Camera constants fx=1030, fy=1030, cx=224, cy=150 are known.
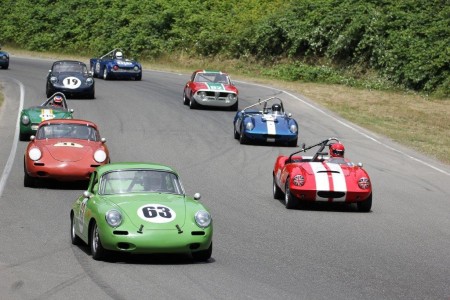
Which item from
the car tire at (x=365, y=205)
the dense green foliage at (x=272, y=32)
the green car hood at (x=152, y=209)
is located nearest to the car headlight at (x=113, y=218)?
the green car hood at (x=152, y=209)

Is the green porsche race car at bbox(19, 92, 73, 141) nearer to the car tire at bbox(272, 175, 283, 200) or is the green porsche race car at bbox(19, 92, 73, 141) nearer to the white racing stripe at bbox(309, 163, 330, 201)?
the car tire at bbox(272, 175, 283, 200)

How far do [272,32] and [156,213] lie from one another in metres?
41.8

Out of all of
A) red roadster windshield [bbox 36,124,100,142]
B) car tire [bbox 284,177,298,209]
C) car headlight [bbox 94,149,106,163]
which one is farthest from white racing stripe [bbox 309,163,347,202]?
red roadster windshield [bbox 36,124,100,142]

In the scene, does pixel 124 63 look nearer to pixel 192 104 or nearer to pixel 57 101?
pixel 192 104

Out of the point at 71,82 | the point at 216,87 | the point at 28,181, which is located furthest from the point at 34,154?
the point at 71,82

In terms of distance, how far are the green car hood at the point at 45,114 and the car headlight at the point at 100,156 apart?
22.9 ft

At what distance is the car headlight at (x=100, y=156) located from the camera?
1983 centimetres

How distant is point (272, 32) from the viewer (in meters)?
53.8

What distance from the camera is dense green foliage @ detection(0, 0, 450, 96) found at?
149 feet

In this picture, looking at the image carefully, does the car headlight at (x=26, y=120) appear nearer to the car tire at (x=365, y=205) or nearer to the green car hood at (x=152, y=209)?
the car tire at (x=365, y=205)

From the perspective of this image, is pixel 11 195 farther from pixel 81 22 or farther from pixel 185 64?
pixel 81 22

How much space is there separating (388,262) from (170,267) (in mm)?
2862

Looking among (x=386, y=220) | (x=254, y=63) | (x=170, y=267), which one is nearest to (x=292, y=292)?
(x=170, y=267)

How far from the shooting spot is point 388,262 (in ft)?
43.2
